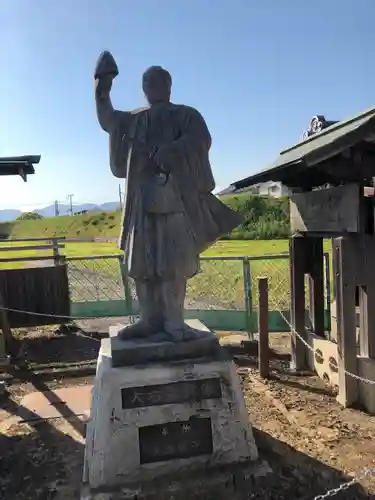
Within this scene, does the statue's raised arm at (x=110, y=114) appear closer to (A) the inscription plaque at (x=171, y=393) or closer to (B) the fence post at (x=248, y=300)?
(A) the inscription plaque at (x=171, y=393)

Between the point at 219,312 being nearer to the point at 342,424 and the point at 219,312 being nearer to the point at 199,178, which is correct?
the point at 342,424

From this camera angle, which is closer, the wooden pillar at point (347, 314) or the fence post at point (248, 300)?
the wooden pillar at point (347, 314)

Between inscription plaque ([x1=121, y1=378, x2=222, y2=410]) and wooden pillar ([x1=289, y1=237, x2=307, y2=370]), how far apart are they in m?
3.41

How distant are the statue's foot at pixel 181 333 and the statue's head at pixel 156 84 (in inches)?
78.2

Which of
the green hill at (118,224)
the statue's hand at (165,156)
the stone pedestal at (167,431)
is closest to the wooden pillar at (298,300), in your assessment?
the stone pedestal at (167,431)

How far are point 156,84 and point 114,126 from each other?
1.69 feet

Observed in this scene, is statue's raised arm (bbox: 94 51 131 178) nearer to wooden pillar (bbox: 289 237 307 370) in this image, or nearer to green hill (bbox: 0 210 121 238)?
wooden pillar (bbox: 289 237 307 370)

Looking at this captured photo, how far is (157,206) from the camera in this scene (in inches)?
156

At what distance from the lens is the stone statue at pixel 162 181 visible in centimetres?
397

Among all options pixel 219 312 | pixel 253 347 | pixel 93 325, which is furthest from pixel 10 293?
pixel 253 347

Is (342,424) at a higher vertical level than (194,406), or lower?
lower

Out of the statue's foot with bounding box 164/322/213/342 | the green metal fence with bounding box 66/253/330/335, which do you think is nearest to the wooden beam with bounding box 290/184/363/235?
the green metal fence with bounding box 66/253/330/335

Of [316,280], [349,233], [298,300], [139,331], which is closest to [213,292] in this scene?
[316,280]

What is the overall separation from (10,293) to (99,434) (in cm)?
604
